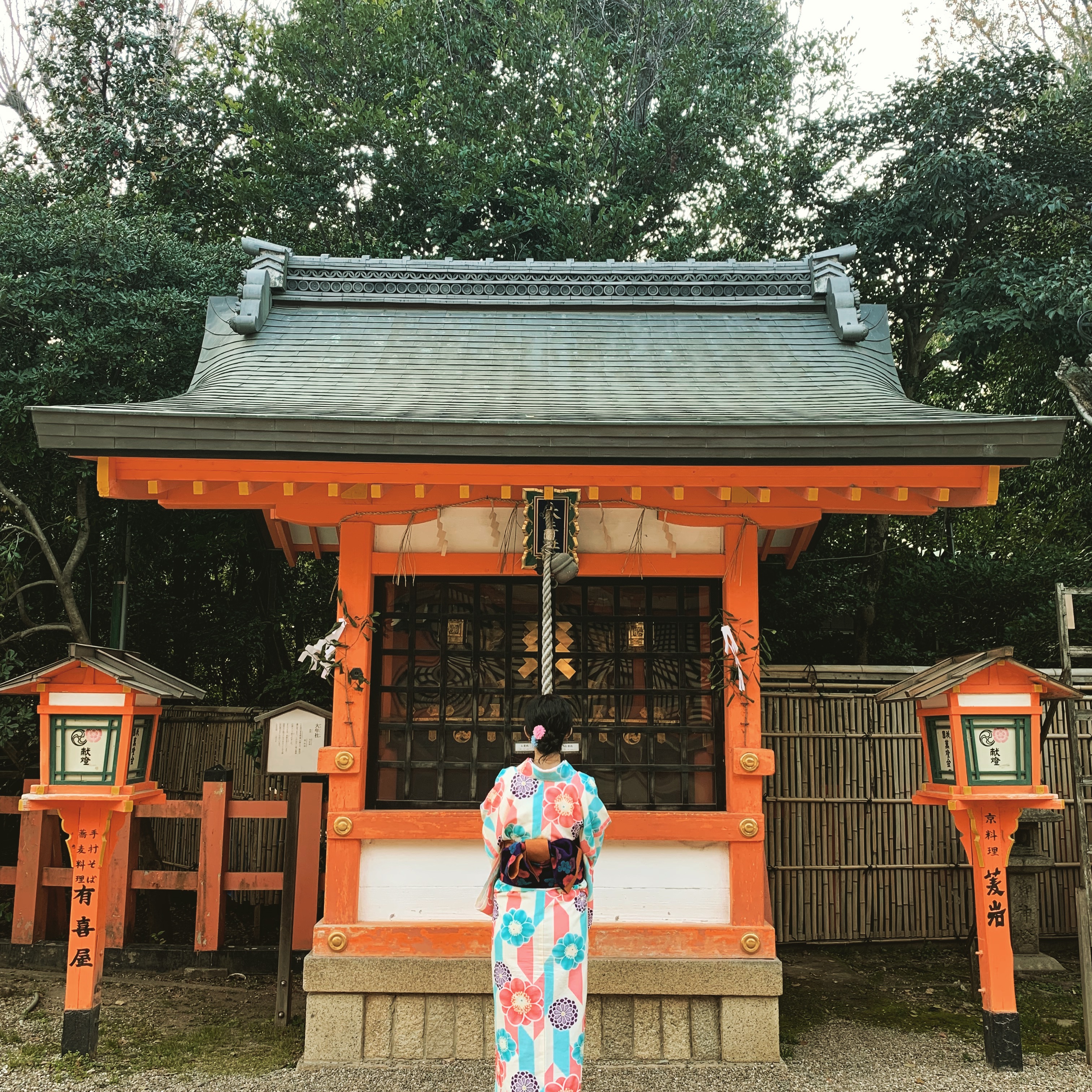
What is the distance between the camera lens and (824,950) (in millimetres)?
6770

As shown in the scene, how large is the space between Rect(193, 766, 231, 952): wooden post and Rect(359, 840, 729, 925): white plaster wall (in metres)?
1.54

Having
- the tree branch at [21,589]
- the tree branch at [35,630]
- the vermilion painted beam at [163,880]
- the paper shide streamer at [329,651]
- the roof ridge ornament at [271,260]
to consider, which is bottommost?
the vermilion painted beam at [163,880]

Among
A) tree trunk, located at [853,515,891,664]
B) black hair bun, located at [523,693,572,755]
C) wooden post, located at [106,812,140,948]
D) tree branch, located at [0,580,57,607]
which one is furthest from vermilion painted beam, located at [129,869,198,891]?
tree trunk, located at [853,515,891,664]

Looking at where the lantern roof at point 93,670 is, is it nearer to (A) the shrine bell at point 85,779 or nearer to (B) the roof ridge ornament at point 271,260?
(A) the shrine bell at point 85,779

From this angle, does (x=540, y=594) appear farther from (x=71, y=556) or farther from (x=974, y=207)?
(x=974, y=207)

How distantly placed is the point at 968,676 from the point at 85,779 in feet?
13.8

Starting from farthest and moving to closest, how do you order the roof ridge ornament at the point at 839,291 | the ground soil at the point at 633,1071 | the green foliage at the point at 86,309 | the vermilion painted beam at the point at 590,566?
the green foliage at the point at 86,309, the roof ridge ornament at the point at 839,291, the vermilion painted beam at the point at 590,566, the ground soil at the point at 633,1071

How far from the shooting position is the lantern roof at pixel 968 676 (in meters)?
4.27

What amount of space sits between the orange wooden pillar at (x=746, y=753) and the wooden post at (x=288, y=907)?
7.82 ft

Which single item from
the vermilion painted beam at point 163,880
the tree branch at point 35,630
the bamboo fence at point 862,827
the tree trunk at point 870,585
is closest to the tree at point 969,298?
the tree trunk at point 870,585

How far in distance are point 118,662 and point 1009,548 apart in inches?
346

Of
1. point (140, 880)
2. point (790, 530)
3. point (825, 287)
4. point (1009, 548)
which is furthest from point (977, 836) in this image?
point (1009, 548)


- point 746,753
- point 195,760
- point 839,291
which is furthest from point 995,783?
point 195,760

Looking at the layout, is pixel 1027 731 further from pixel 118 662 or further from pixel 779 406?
pixel 118 662
